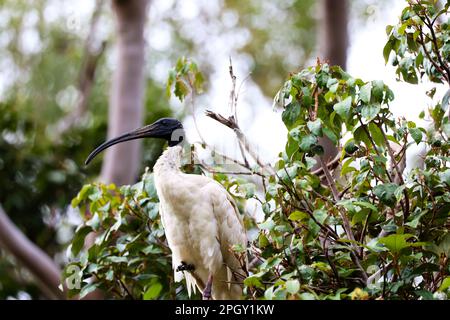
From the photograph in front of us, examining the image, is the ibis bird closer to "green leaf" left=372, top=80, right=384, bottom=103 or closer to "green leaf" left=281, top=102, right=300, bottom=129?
"green leaf" left=281, top=102, right=300, bottom=129

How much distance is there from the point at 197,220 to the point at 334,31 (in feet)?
8.09

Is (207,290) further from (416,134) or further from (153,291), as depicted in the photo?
(416,134)


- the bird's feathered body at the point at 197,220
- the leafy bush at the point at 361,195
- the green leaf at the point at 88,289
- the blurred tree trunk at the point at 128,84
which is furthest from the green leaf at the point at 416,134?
the blurred tree trunk at the point at 128,84

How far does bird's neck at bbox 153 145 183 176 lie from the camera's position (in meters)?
4.58

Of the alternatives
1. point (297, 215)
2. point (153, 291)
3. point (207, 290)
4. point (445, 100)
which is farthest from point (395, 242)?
point (153, 291)

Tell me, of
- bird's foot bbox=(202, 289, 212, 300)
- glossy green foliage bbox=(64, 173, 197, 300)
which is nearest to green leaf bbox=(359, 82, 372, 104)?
glossy green foliage bbox=(64, 173, 197, 300)

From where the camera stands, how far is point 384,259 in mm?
3396

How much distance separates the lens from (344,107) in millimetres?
3309

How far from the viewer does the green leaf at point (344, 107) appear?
3.30 m

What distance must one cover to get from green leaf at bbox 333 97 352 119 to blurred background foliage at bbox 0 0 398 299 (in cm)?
410

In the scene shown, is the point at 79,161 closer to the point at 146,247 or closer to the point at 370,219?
the point at 146,247

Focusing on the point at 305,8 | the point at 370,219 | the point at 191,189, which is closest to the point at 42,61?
the point at 305,8

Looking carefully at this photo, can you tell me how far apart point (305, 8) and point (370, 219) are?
26.4ft

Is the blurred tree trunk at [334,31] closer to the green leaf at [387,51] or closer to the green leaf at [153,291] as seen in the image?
the green leaf at [387,51]
